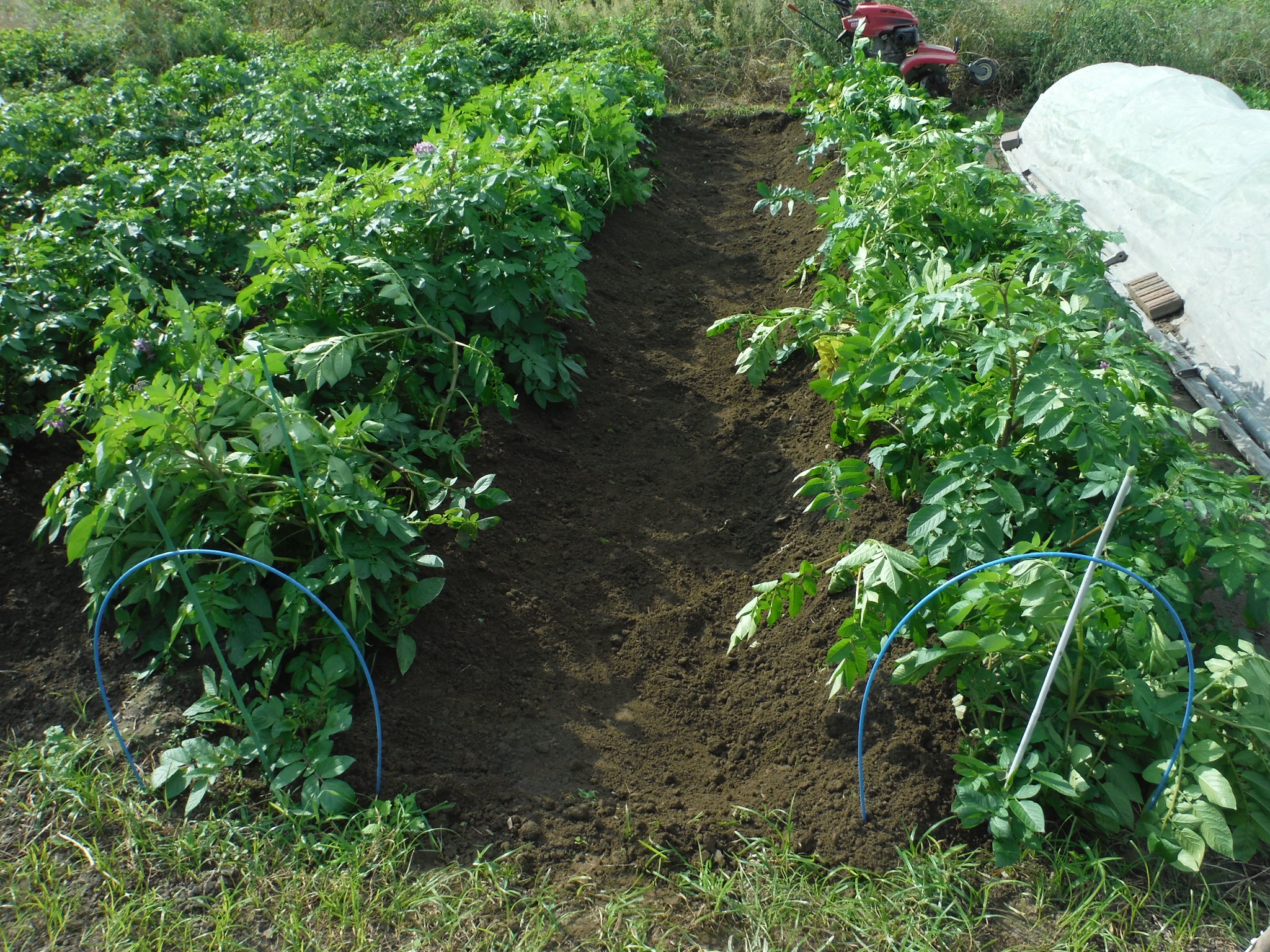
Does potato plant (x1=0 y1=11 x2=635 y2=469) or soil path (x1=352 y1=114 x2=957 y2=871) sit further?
potato plant (x1=0 y1=11 x2=635 y2=469)

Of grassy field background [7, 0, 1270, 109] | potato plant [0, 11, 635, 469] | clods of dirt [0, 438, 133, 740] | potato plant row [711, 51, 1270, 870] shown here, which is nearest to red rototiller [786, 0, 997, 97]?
grassy field background [7, 0, 1270, 109]

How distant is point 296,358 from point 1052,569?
8.08 ft

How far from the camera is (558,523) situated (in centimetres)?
336

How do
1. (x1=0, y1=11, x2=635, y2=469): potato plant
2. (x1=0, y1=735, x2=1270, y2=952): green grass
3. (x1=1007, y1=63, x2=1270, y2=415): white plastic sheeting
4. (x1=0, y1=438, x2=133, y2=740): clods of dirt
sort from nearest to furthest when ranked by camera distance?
(x1=0, y1=735, x2=1270, y2=952): green grass → (x1=0, y1=438, x2=133, y2=740): clods of dirt → (x1=0, y1=11, x2=635, y2=469): potato plant → (x1=1007, y1=63, x2=1270, y2=415): white plastic sheeting

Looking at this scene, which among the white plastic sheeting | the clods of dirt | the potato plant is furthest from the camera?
the white plastic sheeting

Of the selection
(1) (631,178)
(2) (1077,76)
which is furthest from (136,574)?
(2) (1077,76)

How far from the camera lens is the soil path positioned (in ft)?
7.80

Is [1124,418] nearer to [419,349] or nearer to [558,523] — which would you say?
[558,523]

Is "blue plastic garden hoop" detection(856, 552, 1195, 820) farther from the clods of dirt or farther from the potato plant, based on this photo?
the potato plant

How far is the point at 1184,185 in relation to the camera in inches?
186

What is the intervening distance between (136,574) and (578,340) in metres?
2.34

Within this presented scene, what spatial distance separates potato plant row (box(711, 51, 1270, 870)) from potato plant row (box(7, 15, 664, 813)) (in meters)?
1.28

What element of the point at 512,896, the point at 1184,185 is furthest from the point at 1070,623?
the point at 1184,185

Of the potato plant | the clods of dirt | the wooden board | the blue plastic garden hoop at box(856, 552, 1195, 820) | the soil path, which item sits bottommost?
the wooden board
